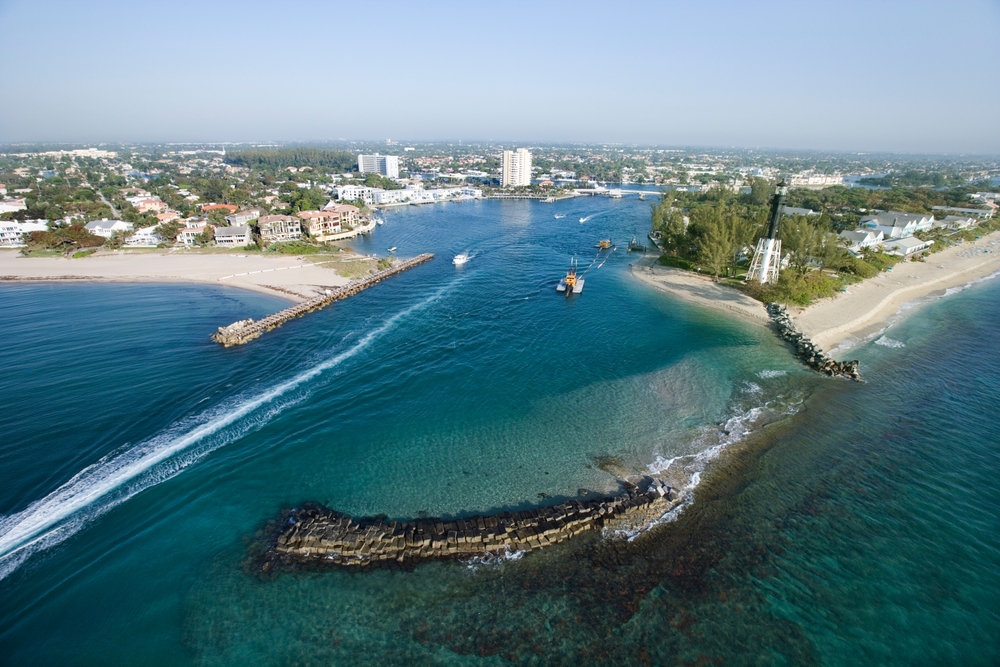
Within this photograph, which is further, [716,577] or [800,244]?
[800,244]

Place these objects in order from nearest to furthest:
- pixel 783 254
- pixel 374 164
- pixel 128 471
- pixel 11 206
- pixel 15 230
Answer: pixel 128 471 → pixel 783 254 → pixel 15 230 → pixel 11 206 → pixel 374 164

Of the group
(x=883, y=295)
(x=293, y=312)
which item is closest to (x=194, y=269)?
(x=293, y=312)

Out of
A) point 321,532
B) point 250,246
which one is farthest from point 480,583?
point 250,246

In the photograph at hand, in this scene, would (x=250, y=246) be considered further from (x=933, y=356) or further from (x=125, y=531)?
(x=933, y=356)

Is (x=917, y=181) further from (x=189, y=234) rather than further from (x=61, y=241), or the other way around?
(x=61, y=241)

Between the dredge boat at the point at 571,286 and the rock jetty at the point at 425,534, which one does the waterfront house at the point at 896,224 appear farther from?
the rock jetty at the point at 425,534

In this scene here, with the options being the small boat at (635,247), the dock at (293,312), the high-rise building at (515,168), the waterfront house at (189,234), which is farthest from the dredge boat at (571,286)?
the high-rise building at (515,168)
